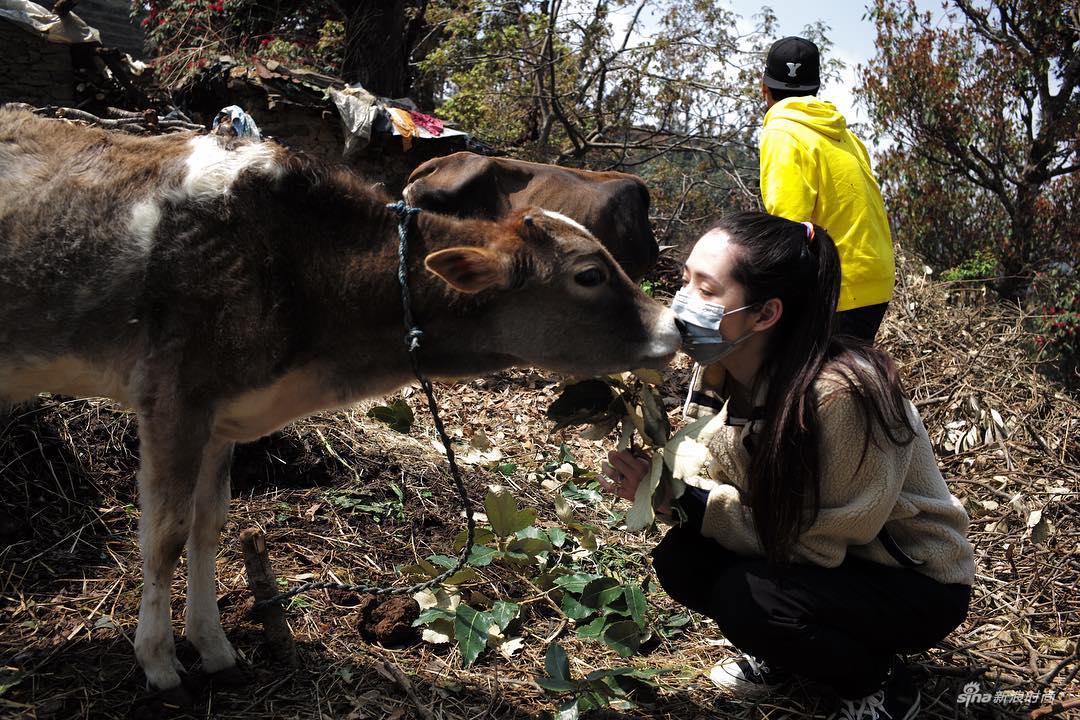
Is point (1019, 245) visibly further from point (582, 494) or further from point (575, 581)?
point (575, 581)

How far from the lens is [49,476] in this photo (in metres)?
5.05

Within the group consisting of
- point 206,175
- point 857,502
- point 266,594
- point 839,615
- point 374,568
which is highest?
point 206,175

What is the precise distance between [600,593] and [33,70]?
360 inches

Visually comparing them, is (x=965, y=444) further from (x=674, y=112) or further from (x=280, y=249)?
(x=674, y=112)

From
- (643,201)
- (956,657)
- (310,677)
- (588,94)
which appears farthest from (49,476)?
(588,94)

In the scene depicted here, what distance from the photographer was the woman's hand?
375 centimetres

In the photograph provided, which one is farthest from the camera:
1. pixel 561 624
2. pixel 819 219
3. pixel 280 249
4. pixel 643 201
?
pixel 643 201

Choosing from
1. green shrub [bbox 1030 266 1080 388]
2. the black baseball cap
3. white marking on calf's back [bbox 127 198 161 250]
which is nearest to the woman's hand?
white marking on calf's back [bbox 127 198 161 250]

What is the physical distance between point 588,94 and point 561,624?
12.5m

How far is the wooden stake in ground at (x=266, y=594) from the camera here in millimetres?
3857

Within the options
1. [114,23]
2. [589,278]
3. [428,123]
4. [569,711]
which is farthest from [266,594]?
[114,23]

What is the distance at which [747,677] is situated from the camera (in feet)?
13.3

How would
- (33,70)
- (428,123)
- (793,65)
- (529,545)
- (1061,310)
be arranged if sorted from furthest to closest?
(1061,310) → (428,123) → (33,70) → (793,65) → (529,545)
